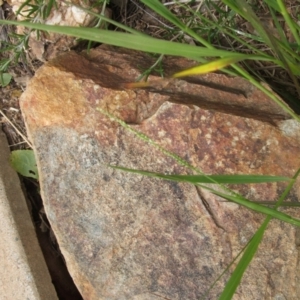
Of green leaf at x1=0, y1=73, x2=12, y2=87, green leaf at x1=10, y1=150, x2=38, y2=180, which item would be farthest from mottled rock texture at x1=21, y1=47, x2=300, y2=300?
green leaf at x1=0, y1=73, x2=12, y2=87

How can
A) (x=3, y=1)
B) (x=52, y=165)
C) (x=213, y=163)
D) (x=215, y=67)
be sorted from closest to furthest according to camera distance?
(x=215, y=67)
(x=213, y=163)
(x=52, y=165)
(x=3, y=1)

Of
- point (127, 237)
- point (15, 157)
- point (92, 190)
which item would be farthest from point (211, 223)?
point (15, 157)

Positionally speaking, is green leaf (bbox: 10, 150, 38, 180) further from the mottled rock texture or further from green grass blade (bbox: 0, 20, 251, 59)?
green grass blade (bbox: 0, 20, 251, 59)

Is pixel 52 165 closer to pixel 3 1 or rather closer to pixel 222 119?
pixel 222 119

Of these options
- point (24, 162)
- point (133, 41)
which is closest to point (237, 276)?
point (133, 41)

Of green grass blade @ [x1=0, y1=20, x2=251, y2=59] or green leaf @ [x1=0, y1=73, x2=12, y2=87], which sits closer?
green grass blade @ [x1=0, y1=20, x2=251, y2=59]
